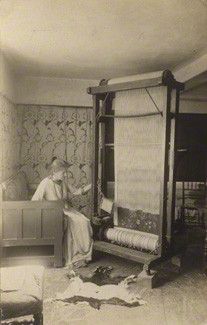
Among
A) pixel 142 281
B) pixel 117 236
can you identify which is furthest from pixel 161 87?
pixel 142 281

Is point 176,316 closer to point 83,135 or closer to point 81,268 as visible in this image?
point 81,268

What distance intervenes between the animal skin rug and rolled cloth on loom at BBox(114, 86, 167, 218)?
922 millimetres

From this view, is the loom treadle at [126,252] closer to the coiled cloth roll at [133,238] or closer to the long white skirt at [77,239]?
the coiled cloth roll at [133,238]

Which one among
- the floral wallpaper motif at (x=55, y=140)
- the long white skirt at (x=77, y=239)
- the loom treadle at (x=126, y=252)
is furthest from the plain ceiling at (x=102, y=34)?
the loom treadle at (x=126, y=252)

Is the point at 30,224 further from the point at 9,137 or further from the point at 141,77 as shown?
the point at 141,77

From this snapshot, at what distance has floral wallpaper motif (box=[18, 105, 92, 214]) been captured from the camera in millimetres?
6305

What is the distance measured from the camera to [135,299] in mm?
3678

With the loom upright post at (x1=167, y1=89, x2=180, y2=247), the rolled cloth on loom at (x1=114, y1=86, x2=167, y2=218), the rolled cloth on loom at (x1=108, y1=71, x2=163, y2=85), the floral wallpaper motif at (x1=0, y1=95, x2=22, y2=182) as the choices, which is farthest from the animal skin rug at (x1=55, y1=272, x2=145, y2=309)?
the rolled cloth on loom at (x1=108, y1=71, x2=163, y2=85)

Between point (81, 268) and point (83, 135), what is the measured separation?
8.60ft

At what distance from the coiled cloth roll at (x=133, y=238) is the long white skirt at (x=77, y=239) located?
1.05 ft

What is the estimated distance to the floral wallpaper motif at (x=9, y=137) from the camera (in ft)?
16.0

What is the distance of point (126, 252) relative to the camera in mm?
4246

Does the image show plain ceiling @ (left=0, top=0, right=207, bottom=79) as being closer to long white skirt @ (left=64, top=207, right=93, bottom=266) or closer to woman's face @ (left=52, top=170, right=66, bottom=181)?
woman's face @ (left=52, top=170, right=66, bottom=181)

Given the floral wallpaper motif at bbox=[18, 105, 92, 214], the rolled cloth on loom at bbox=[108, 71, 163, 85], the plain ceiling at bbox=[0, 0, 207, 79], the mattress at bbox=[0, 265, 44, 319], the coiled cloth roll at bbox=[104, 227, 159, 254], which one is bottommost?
the coiled cloth roll at bbox=[104, 227, 159, 254]
